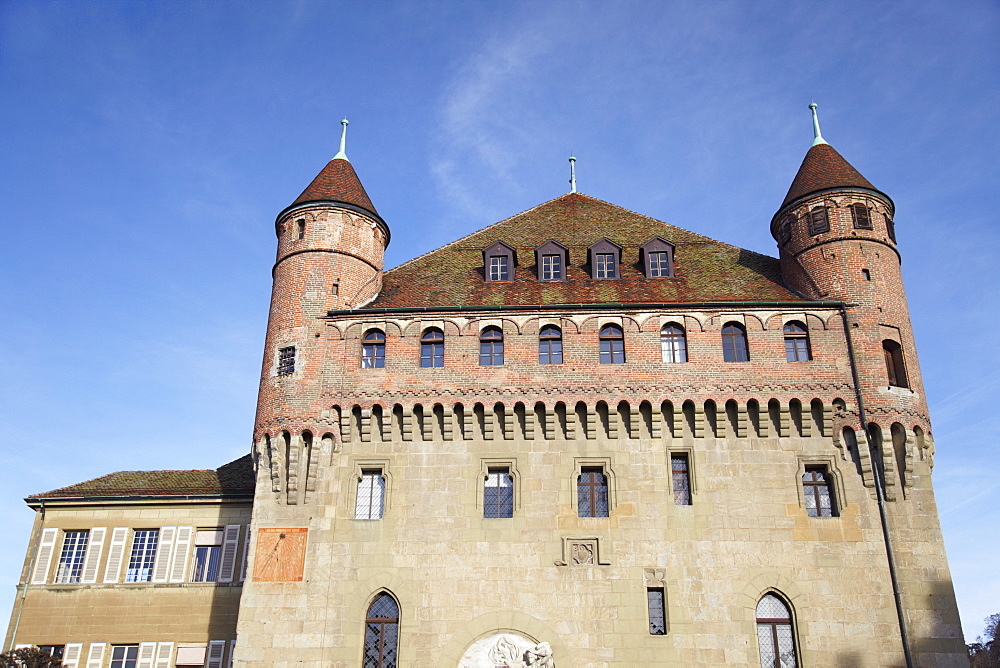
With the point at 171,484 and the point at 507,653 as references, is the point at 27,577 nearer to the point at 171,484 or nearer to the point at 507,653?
the point at 171,484

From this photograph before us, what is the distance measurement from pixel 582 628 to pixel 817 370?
33.0ft

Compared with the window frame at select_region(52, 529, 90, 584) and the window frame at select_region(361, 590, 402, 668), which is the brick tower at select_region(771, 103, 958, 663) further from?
the window frame at select_region(52, 529, 90, 584)

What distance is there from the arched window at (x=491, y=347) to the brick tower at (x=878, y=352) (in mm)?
9797

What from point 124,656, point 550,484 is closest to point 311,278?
point 550,484

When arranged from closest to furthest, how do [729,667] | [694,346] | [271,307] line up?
[729,667], [694,346], [271,307]

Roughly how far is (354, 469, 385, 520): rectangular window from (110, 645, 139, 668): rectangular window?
8.29m

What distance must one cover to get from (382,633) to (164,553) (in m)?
8.55

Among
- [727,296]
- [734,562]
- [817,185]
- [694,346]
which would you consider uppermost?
[817,185]

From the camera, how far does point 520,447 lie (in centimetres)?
2600

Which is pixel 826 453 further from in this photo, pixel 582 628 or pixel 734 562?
pixel 582 628

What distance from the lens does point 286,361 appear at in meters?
27.6

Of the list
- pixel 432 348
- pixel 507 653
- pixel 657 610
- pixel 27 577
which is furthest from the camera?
pixel 27 577

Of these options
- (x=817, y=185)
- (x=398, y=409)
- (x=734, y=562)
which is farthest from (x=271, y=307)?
(x=817, y=185)

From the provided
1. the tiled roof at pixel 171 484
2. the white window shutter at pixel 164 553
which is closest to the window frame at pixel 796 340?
the tiled roof at pixel 171 484
